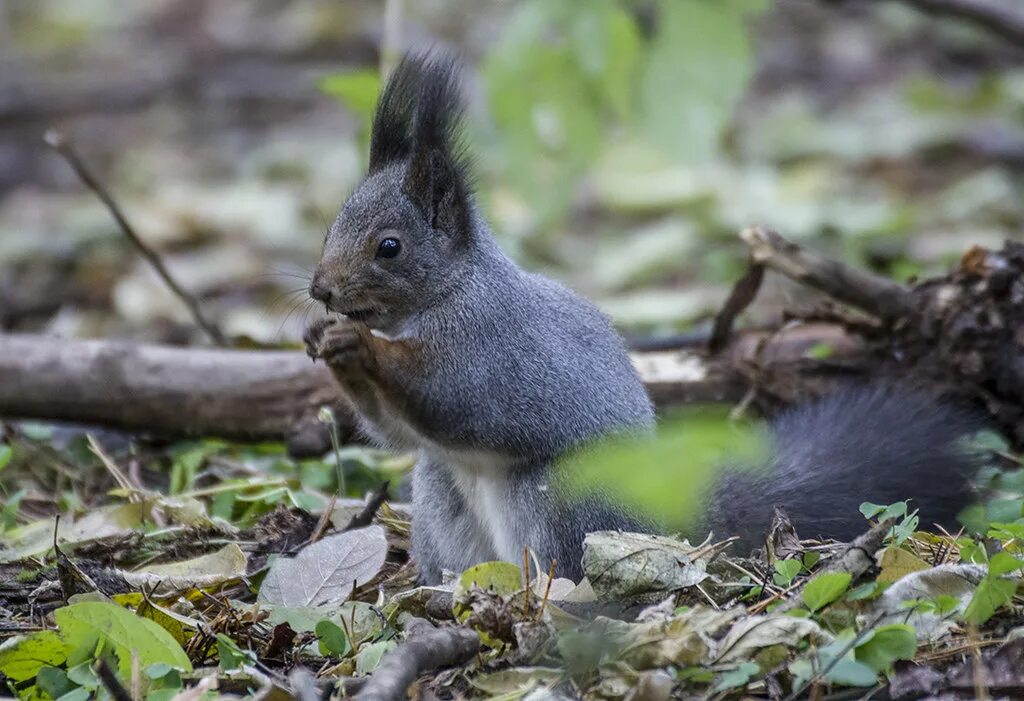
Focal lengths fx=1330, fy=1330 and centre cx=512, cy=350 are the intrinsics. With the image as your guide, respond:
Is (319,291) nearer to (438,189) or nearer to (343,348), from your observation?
(343,348)

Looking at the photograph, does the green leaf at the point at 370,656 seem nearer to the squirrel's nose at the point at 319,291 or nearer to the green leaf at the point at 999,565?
the squirrel's nose at the point at 319,291

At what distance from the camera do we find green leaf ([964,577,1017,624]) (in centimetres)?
225

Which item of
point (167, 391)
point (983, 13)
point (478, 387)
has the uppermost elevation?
point (983, 13)

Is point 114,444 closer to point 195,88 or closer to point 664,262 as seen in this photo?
point 664,262

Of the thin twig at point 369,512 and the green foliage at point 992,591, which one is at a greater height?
the green foliage at point 992,591

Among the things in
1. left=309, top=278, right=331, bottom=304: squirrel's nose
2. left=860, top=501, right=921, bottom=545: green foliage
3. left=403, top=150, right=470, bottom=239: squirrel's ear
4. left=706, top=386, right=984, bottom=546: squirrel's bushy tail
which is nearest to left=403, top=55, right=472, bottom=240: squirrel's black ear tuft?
left=403, top=150, right=470, bottom=239: squirrel's ear

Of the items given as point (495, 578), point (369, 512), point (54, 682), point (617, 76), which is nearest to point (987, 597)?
point (495, 578)

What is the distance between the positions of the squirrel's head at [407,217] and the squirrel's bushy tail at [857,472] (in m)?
0.82

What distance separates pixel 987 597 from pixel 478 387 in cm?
114

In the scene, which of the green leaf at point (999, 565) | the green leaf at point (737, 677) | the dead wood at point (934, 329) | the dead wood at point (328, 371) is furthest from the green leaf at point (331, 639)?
the dead wood at point (934, 329)

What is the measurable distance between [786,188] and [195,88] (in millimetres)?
4353

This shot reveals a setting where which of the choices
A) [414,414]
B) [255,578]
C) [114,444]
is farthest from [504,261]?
[114,444]

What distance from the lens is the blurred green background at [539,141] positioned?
4113mm

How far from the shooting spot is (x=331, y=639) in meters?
2.44
